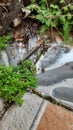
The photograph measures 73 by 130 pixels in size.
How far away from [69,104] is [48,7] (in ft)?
6.74

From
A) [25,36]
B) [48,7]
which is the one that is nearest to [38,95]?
[25,36]

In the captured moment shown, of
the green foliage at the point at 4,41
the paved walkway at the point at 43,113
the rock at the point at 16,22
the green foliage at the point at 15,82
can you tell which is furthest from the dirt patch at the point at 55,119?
the rock at the point at 16,22

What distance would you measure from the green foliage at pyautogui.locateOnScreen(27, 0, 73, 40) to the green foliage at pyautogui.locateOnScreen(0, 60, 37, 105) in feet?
3.36

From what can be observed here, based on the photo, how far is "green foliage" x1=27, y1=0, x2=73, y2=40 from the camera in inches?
190

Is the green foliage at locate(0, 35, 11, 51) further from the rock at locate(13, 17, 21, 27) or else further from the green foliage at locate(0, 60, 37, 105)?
the green foliage at locate(0, 60, 37, 105)

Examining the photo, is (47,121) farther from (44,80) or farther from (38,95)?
(44,80)

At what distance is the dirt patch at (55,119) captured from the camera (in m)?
3.41

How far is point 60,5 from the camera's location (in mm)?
5105

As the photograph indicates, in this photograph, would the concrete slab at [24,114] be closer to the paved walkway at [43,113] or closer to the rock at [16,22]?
the paved walkway at [43,113]

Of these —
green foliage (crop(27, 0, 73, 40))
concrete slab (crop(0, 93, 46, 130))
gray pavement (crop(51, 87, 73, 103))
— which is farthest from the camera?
green foliage (crop(27, 0, 73, 40))

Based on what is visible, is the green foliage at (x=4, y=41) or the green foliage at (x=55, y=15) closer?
the green foliage at (x=4, y=41)

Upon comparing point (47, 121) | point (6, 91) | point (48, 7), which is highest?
point (48, 7)

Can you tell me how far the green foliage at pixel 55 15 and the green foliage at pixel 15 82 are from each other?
40.4 inches

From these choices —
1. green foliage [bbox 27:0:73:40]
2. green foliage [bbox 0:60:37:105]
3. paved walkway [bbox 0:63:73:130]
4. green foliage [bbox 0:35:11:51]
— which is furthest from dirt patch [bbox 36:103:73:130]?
green foliage [bbox 27:0:73:40]
